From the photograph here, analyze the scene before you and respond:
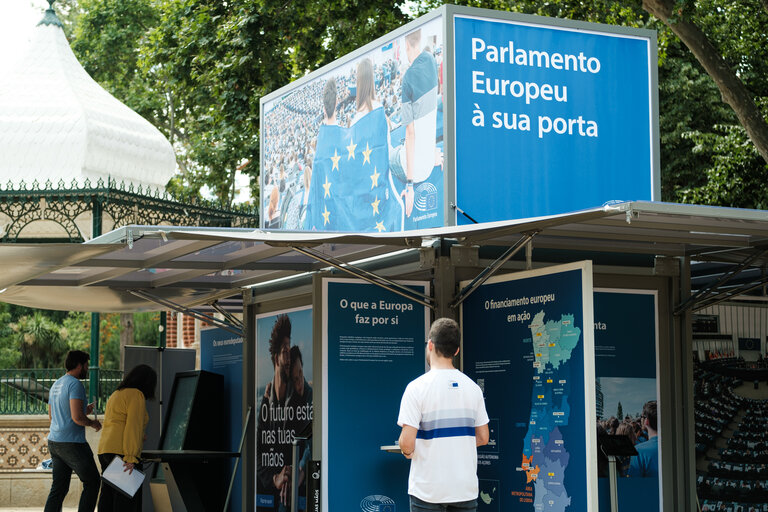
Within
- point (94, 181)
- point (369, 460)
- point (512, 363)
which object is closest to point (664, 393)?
point (512, 363)

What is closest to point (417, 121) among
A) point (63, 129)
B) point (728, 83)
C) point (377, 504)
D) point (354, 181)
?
point (354, 181)

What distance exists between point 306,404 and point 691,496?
3.20 m

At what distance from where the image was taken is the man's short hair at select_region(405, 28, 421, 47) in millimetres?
9797

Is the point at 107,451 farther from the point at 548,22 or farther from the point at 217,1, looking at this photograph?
the point at 217,1

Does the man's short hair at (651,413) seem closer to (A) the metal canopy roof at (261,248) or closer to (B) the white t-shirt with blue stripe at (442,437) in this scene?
(A) the metal canopy roof at (261,248)

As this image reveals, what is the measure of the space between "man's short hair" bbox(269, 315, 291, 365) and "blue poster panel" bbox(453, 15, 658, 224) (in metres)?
1.98

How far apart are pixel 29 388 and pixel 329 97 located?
7.47m

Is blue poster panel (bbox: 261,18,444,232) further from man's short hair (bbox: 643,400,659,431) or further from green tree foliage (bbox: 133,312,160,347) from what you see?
green tree foliage (bbox: 133,312,160,347)

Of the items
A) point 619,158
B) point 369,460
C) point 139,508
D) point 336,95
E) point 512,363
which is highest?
point 336,95

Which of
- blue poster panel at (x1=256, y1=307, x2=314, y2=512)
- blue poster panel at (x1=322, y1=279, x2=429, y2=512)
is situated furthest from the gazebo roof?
blue poster panel at (x1=322, y1=279, x2=429, y2=512)

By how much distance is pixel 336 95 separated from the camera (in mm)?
11016

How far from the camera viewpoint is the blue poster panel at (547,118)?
9414 millimetres

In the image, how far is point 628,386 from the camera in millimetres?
8938

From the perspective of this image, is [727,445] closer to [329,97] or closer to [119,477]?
[329,97]
